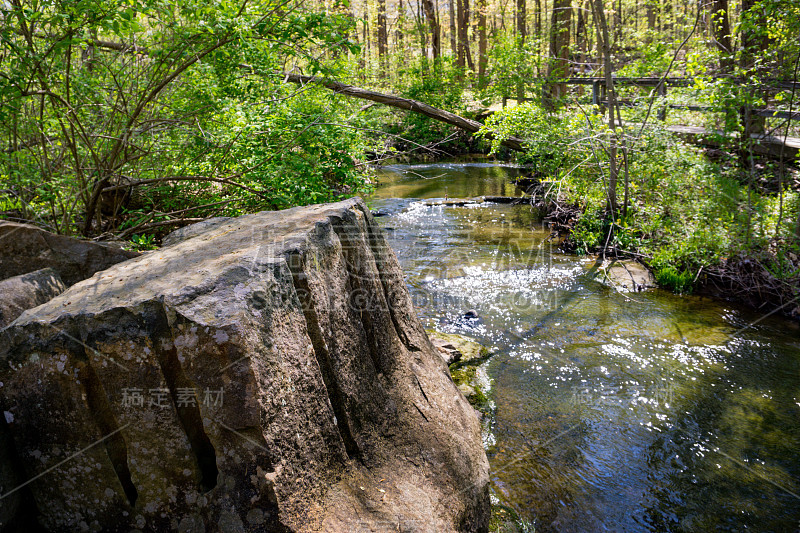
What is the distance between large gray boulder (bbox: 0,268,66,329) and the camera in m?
2.71

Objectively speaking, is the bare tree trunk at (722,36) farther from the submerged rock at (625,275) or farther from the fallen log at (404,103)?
the fallen log at (404,103)

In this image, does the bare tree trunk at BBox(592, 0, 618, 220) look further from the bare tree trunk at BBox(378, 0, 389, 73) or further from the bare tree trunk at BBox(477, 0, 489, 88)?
the bare tree trunk at BBox(378, 0, 389, 73)

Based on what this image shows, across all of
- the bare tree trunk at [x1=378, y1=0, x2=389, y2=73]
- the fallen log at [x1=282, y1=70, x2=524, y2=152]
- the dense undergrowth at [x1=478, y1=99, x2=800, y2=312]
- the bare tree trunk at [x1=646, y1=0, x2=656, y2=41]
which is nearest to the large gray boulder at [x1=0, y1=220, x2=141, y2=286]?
the dense undergrowth at [x1=478, y1=99, x2=800, y2=312]

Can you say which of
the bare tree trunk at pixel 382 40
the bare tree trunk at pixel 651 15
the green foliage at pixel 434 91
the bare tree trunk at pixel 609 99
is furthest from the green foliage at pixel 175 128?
the bare tree trunk at pixel 382 40

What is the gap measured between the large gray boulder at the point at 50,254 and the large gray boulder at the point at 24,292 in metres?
0.60

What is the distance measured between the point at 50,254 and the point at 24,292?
3.28 ft

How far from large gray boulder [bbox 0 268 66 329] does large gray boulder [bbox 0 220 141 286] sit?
1.95 feet

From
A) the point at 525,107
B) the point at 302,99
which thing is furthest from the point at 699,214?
the point at 302,99

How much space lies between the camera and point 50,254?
3.69 metres

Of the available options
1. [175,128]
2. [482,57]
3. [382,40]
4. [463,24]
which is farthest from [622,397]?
[382,40]

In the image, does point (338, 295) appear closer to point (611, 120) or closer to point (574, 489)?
point (574, 489)

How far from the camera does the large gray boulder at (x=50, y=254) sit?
3.62 m

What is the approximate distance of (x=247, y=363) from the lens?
210 cm

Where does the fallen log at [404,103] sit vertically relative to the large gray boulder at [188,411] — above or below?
above
